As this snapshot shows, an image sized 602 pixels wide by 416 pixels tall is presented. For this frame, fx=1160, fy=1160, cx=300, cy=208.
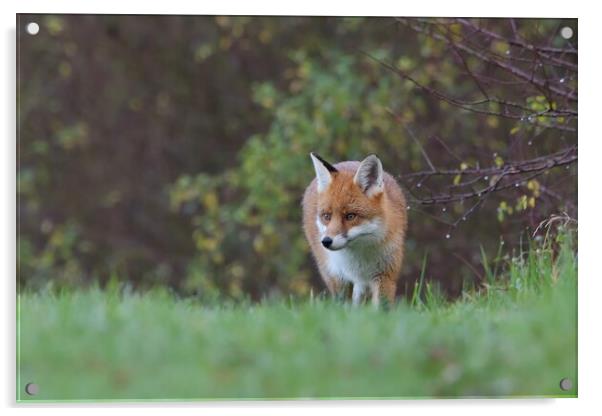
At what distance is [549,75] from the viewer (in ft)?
24.7

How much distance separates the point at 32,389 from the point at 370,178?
2.10 m

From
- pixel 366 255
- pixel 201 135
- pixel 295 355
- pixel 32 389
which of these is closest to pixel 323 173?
pixel 366 255

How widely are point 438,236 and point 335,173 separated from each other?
389 cm

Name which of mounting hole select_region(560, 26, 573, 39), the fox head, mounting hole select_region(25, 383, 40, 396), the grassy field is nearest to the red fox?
the fox head

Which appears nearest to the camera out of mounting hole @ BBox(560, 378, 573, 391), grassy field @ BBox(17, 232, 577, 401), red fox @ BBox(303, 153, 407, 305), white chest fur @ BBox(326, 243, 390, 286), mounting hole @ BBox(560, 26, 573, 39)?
grassy field @ BBox(17, 232, 577, 401)

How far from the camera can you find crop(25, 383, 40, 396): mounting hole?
530 centimetres

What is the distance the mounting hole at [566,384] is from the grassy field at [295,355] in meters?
0.02

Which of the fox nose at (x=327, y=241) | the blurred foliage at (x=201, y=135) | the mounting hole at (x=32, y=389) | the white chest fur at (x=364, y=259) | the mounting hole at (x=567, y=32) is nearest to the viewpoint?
the mounting hole at (x=32, y=389)

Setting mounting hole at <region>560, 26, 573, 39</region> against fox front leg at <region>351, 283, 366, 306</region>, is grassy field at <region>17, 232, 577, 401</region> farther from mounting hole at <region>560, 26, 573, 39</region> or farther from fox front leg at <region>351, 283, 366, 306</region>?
mounting hole at <region>560, 26, 573, 39</region>

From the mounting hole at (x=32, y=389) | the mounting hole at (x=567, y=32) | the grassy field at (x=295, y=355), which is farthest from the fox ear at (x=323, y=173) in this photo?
the mounting hole at (x=32, y=389)

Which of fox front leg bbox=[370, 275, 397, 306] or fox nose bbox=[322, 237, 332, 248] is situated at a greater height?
fox nose bbox=[322, 237, 332, 248]

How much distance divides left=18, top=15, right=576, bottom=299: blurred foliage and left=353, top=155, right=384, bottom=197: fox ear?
3.67 metres

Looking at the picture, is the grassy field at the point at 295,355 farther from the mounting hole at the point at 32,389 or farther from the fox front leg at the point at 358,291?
the fox front leg at the point at 358,291

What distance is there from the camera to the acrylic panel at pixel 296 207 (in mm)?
5160
